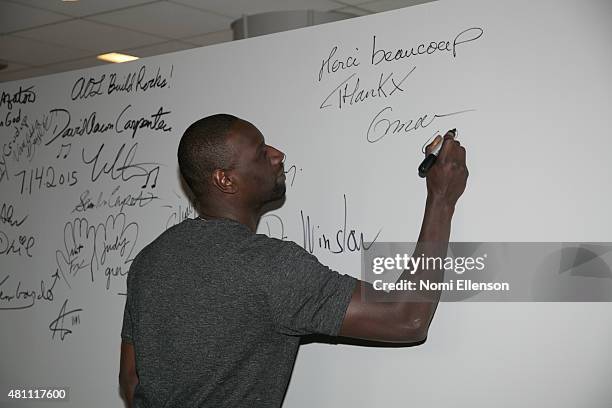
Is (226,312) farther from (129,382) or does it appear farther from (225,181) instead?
(129,382)

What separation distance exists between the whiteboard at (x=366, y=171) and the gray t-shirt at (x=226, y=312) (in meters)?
0.40

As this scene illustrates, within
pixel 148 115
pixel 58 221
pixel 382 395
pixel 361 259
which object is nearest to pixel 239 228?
pixel 361 259

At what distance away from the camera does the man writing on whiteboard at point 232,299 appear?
1.58 metres

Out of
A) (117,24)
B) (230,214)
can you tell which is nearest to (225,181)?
(230,214)

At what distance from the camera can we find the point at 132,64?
2.55 m

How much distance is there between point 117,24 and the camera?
5082 mm

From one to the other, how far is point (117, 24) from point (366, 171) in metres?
3.48

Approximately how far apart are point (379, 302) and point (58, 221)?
1450mm

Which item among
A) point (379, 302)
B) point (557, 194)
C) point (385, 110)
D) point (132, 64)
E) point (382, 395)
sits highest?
point (132, 64)

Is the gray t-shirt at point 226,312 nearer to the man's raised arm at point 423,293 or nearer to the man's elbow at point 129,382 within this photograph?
the man's raised arm at point 423,293

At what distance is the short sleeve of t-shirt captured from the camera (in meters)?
1.57

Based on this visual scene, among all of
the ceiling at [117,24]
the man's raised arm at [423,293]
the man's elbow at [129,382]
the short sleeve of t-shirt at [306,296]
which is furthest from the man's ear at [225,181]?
the ceiling at [117,24]

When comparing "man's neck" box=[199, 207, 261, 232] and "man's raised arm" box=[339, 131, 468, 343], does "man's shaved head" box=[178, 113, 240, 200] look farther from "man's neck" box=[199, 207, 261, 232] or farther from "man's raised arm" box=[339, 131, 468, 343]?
"man's raised arm" box=[339, 131, 468, 343]

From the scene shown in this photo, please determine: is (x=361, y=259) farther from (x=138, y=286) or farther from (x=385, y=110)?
(x=138, y=286)
